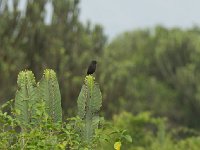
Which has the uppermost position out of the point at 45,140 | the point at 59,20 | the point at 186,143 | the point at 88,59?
the point at 59,20

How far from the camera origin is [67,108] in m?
17.7

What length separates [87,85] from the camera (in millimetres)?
4906

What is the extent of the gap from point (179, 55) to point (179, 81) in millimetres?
1965

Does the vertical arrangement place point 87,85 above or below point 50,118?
above

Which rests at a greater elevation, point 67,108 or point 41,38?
point 41,38

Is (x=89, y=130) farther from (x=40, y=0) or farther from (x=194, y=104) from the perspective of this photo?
(x=194, y=104)

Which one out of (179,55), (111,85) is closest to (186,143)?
(111,85)

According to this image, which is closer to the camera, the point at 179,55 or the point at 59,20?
the point at 59,20

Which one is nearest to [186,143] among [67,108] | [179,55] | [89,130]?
[67,108]

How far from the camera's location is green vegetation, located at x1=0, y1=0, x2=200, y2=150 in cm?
461

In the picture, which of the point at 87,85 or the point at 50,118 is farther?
the point at 87,85

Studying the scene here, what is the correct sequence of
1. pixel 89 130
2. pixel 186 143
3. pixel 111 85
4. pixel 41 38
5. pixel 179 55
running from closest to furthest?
1. pixel 89 130
2. pixel 186 143
3. pixel 41 38
4. pixel 111 85
5. pixel 179 55

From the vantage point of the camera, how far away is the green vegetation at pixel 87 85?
181 inches

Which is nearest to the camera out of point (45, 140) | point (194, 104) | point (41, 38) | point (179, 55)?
point (45, 140)
